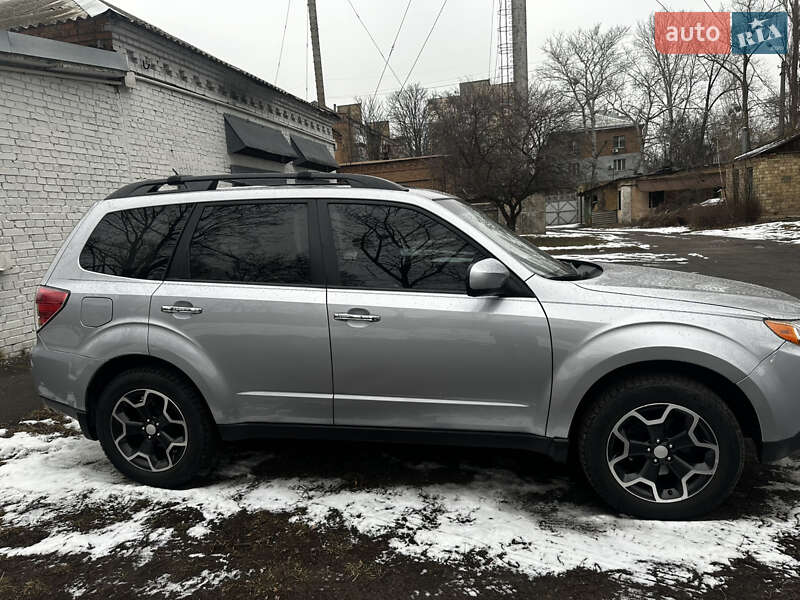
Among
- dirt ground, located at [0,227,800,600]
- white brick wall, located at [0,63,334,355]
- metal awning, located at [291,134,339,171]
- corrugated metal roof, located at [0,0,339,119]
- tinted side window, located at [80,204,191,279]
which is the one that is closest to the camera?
dirt ground, located at [0,227,800,600]

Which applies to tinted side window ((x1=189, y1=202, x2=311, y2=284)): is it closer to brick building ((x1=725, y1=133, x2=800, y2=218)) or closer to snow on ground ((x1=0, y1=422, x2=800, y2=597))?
snow on ground ((x1=0, y1=422, x2=800, y2=597))

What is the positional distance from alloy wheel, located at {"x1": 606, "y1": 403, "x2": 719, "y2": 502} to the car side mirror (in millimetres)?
908

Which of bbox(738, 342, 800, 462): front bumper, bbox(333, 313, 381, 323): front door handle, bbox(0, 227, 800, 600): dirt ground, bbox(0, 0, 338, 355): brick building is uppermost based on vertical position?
bbox(0, 0, 338, 355): brick building

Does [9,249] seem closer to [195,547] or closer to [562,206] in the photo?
[195,547]

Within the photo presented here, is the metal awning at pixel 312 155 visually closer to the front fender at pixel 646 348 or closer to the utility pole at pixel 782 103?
the front fender at pixel 646 348

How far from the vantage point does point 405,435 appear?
321cm

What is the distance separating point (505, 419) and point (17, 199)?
673 cm

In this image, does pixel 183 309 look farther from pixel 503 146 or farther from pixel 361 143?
pixel 361 143

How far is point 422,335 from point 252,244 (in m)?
1.18

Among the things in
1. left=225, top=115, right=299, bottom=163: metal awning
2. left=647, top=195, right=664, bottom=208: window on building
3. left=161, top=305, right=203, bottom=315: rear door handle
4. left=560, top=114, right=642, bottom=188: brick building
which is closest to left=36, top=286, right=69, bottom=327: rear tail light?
left=161, top=305, right=203, bottom=315: rear door handle

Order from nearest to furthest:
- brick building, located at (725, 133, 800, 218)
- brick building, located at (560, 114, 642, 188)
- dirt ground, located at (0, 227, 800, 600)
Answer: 1. dirt ground, located at (0, 227, 800, 600)
2. brick building, located at (725, 133, 800, 218)
3. brick building, located at (560, 114, 642, 188)

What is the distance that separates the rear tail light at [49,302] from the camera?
354cm

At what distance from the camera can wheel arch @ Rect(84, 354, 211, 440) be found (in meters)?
3.42

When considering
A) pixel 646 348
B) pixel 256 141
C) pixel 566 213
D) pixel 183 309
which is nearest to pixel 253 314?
pixel 183 309
